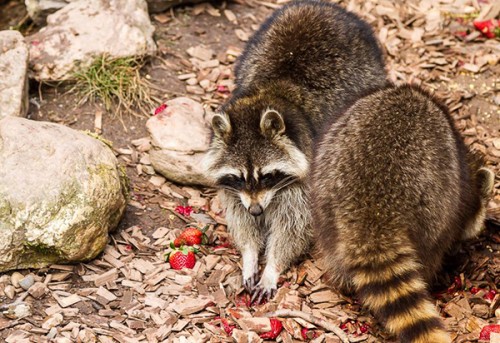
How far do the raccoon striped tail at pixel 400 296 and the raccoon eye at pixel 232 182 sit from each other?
1216mm

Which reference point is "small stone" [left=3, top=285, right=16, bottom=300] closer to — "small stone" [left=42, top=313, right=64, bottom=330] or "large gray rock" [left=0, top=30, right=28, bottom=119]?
"small stone" [left=42, top=313, right=64, bottom=330]

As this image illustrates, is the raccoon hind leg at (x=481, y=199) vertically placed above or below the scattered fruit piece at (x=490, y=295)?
above

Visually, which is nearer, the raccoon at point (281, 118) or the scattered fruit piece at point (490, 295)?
the scattered fruit piece at point (490, 295)

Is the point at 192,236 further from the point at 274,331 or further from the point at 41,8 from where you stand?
the point at 41,8

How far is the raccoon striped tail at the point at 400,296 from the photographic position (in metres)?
3.69

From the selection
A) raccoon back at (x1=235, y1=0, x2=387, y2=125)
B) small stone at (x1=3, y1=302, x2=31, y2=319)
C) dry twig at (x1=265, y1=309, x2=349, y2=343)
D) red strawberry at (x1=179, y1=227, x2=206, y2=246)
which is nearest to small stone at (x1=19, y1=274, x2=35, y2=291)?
small stone at (x1=3, y1=302, x2=31, y2=319)

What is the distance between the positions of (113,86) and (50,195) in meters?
1.69

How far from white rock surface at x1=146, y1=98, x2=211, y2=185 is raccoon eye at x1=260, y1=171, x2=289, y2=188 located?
66cm

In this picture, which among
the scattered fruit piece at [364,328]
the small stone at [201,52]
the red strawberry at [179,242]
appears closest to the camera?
the scattered fruit piece at [364,328]

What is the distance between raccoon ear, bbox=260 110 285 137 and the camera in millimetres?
4828

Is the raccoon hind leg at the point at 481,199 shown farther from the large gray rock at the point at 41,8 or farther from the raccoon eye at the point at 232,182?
the large gray rock at the point at 41,8

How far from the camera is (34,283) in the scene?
468cm

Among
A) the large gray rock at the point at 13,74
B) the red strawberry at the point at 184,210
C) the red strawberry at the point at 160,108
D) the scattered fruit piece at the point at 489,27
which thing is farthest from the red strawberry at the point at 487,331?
the large gray rock at the point at 13,74

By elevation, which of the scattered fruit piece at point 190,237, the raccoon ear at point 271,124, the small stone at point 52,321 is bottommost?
the small stone at point 52,321
